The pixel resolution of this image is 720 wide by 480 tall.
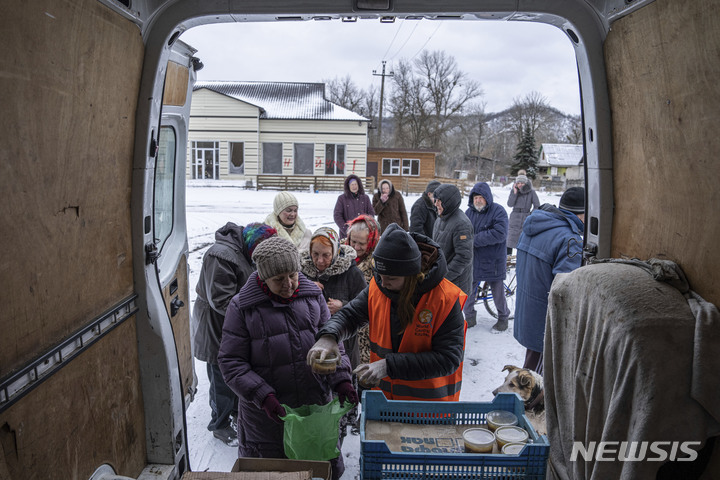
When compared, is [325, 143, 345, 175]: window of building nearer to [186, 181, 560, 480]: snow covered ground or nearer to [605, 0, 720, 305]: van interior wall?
[186, 181, 560, 480]: snow covered ground

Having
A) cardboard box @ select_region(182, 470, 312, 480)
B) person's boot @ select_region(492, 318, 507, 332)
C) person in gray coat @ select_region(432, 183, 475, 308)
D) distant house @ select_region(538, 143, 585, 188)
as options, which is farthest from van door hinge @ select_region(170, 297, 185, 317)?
distant house @ select_region(538, 143, 585, 188)

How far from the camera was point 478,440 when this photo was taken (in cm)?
205

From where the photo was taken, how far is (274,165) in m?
27.5

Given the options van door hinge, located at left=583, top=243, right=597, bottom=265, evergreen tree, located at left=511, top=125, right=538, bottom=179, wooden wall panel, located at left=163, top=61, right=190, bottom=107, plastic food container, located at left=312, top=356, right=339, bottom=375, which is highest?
evergreen tree, located at left=511, top=125, right=538, bottom=179

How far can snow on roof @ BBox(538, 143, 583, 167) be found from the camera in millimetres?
58441

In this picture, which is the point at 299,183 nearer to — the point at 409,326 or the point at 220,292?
the point at 220,292

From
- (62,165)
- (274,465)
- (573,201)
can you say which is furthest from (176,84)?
(573,201)

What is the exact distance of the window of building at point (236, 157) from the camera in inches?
1062

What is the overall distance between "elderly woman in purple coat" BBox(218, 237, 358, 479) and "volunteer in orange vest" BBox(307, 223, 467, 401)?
19cm

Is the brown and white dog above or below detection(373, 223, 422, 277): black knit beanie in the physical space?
below

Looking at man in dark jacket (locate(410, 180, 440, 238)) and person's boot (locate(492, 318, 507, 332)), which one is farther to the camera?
man in dark jacket (locate(410, 180, 440, 238))

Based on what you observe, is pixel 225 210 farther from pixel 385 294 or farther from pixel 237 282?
pixel 385 294

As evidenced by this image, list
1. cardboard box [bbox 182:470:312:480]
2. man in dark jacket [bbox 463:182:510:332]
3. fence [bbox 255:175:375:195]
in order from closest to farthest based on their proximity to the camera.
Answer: cardboard box [bbox 182:470:312:480], man in dark jacket [bbox 463:182:510:332], fence [bbox 255:175:375:195]

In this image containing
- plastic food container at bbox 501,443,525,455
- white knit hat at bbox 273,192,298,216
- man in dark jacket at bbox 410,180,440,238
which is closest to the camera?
plastic food container at bbox 501,443,525,455
